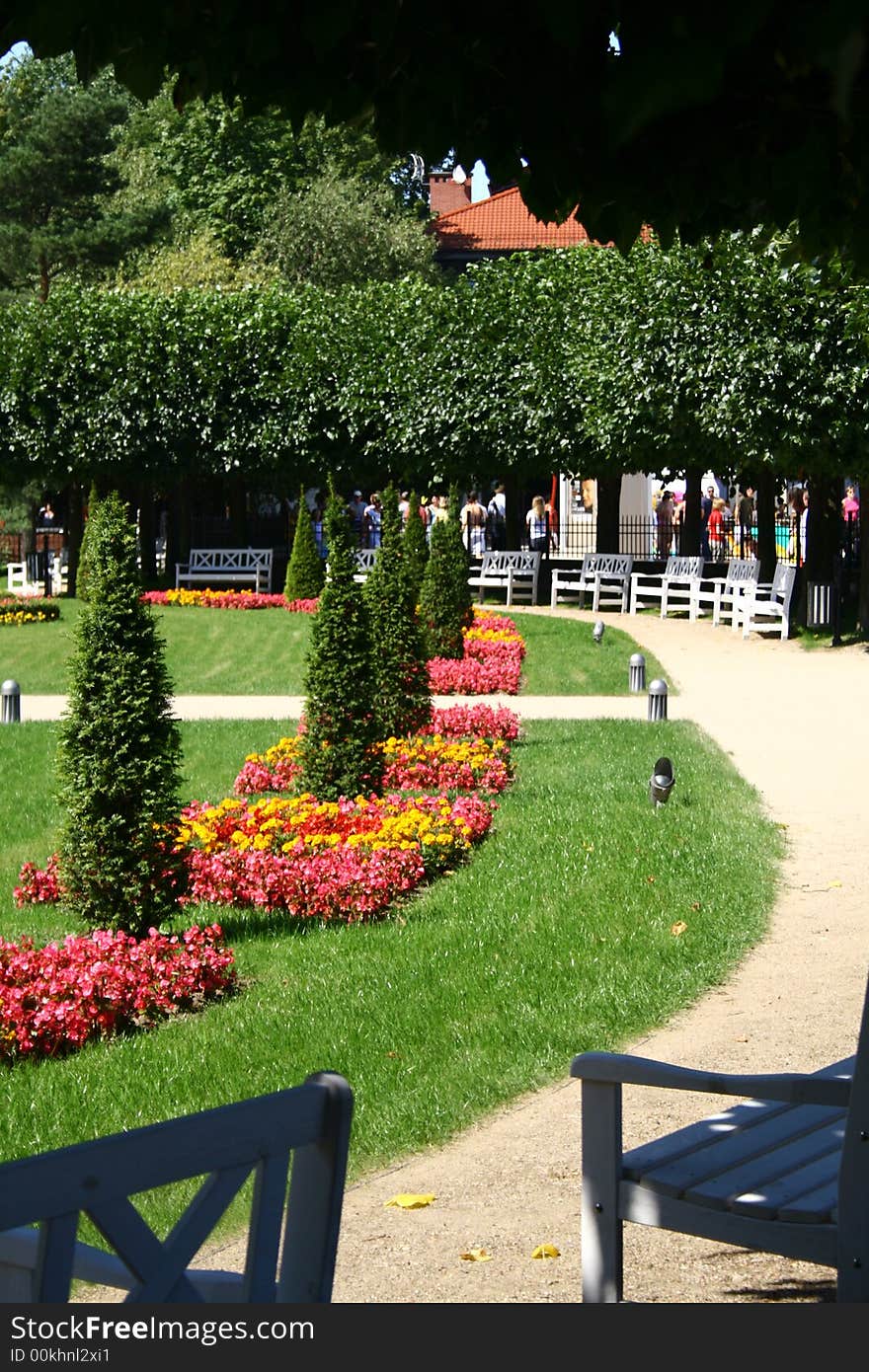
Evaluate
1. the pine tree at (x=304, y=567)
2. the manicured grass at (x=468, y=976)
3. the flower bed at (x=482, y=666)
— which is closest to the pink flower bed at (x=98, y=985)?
the manicured grass at (x=468, y=976)

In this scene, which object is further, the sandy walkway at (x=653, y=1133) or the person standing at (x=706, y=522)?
the person standing at (x=706, y=522)

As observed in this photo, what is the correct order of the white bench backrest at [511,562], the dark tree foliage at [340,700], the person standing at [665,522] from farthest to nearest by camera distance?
the person standing at [665,522] < the white bench backrest at [511,562] < the dark tree foliage at [340,700]

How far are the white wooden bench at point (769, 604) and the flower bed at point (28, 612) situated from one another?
1031 cm

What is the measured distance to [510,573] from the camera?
28.8 m

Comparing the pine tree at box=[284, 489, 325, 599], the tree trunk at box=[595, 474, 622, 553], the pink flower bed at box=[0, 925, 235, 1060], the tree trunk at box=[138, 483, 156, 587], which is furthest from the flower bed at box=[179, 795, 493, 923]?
the tree trunk at box=[138, 483, 156, 587]

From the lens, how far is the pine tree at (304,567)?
2759 centimetres

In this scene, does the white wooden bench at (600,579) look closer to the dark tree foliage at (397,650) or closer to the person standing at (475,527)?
the person standing at (475,527)

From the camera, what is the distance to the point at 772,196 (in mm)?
3736

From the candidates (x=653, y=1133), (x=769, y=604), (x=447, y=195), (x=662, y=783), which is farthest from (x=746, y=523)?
(x=447, y=195)

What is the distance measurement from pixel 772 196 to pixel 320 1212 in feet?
8.41

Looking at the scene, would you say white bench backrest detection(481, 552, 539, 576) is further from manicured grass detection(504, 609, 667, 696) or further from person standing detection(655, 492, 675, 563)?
person standing detection(655, 492, 675, 563)

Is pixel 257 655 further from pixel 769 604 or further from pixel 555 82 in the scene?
pixel 555 82

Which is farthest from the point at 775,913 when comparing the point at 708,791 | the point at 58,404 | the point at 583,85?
the point at 58,404

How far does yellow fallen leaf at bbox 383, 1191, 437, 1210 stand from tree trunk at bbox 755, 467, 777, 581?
72.1 feet
